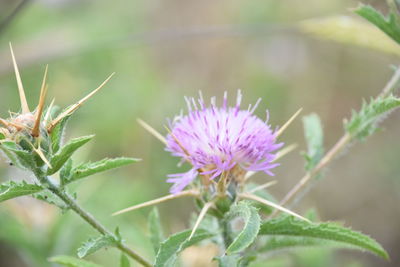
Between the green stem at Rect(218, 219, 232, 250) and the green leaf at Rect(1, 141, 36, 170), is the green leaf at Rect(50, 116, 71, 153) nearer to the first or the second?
the green leaf at Rect(1, 141, 36, 170)

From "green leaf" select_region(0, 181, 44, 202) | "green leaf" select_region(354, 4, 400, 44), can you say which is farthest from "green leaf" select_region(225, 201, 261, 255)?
"green leaf" select_region(354, 4, 400, 44)

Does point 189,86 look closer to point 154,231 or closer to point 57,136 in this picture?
point 154,231

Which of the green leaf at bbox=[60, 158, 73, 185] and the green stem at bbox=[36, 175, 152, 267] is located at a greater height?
the green leaf at bbox=[60, 158, 73, 185]

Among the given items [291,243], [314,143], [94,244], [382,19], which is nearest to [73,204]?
[94,244]

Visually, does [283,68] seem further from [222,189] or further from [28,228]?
[222,189]

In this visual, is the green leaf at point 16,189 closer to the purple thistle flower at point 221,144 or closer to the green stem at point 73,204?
the green stem at point 73,204

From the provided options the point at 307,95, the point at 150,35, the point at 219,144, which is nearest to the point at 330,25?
the point at 219,144

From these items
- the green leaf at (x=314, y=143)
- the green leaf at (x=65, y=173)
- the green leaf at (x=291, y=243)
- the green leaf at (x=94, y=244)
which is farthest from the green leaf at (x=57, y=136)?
the green leaf at (x=314, y=143)
